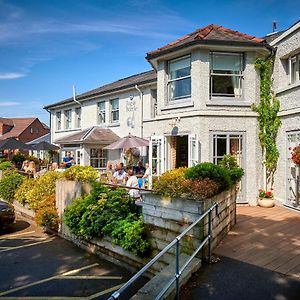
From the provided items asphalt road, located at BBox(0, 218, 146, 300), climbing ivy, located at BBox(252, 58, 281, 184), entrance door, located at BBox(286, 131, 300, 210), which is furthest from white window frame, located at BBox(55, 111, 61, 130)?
entrance door, located at BBox(286, 131, 300, 210)

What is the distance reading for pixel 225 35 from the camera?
37.4ft

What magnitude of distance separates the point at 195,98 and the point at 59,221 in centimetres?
689

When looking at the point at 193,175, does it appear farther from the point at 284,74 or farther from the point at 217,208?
the point at 284,74

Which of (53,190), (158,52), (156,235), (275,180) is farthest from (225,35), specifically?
(53,190)

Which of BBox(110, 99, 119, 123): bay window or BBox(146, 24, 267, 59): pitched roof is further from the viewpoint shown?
BBox(110, 99, 119, 123): bay window

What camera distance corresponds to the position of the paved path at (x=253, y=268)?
4434mm

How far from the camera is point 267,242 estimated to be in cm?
648

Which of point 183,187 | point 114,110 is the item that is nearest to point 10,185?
point 114,110

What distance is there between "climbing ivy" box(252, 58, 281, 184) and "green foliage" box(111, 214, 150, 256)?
6.31 meters

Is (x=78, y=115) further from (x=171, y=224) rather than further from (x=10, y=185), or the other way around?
(x=171, y=224)

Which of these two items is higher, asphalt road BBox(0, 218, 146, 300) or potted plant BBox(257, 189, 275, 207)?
potted plant BBox(257, 189, 275, 207)

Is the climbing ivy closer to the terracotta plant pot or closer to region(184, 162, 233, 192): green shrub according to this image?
the terracotta plant pot

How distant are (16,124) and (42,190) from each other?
4745 cm

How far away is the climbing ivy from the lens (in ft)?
36.3
